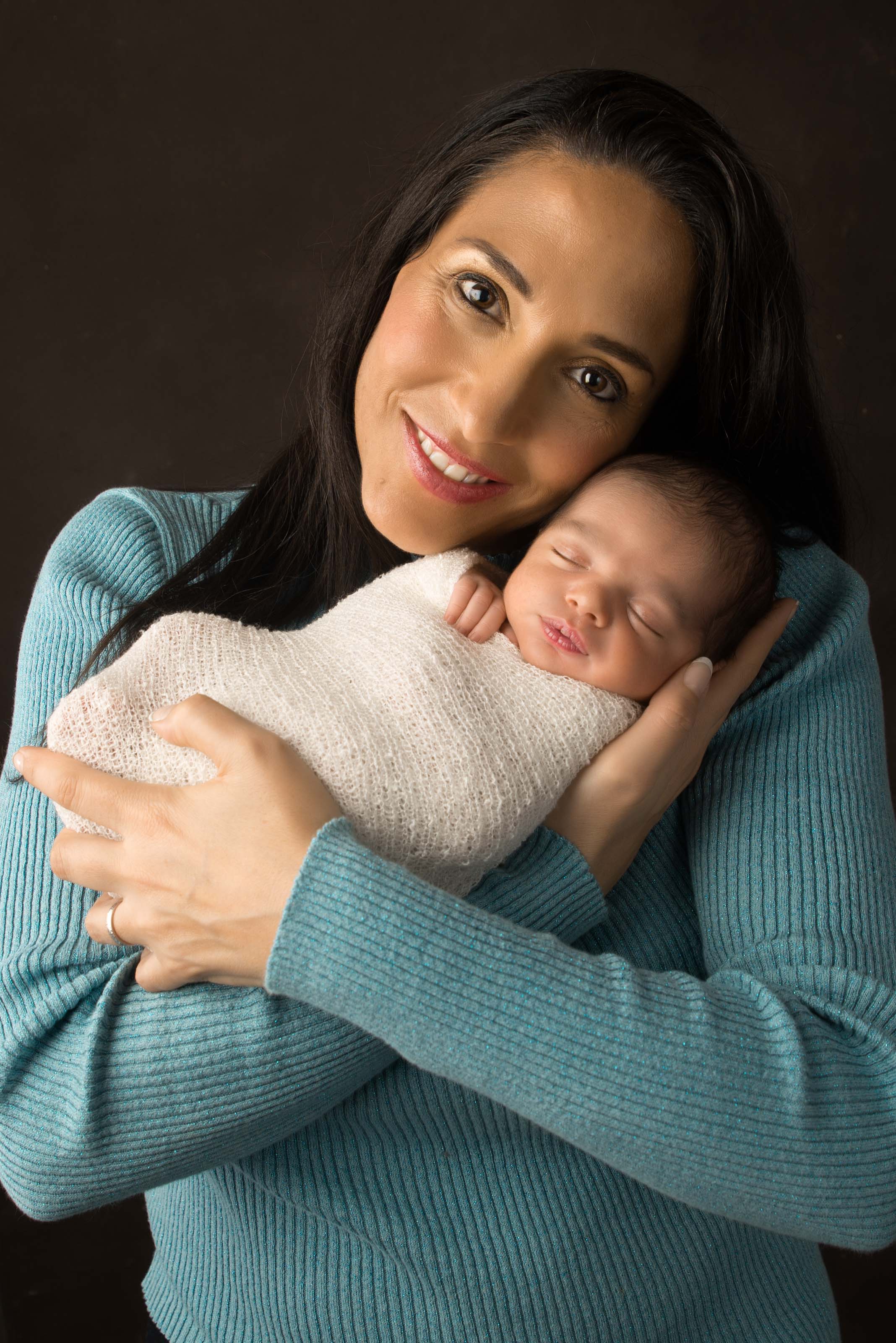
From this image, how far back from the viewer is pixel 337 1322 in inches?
47.8

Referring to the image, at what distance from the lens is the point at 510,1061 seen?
0.98m

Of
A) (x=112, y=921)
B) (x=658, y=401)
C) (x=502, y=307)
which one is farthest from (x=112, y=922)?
(x=658, y=401)

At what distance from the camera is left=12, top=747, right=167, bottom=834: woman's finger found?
1.04m

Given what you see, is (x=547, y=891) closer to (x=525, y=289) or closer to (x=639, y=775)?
(x=639, y=775)

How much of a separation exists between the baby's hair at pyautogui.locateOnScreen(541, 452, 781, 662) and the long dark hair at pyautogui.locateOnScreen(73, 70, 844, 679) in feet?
0.32

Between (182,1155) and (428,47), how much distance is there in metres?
1.97

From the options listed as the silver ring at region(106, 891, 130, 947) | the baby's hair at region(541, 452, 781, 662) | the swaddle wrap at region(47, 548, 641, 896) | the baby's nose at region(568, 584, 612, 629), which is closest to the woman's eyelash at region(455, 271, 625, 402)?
the baby's hair at region(541, 452, 781, 662)

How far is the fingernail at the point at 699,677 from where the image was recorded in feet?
4.18

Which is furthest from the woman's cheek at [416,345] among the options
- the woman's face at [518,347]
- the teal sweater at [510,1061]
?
the teal sweater at [510,1061]

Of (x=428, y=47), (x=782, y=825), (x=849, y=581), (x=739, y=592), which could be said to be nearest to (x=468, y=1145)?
(x=782, y=825)

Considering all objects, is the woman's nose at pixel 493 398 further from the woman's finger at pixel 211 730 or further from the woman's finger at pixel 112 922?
the woman's finger at pixel 112 922

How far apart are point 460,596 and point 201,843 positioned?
45 centimetres

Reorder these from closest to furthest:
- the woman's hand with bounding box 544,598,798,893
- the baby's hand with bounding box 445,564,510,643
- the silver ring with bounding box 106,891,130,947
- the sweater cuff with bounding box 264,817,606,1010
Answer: the sweater cuff with bounding box 264,817,606,1010
the silver ring with bounding box 106,891,130,947
the woman's hand with bounding box 544,598,798,893
the baby's hand with bounding box 445,564,510,643

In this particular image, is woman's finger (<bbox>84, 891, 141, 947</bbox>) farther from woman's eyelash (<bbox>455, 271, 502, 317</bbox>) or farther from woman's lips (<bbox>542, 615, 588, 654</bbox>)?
woman's eyelash (<bbox>455, 271, 502, 317</bbox>)
